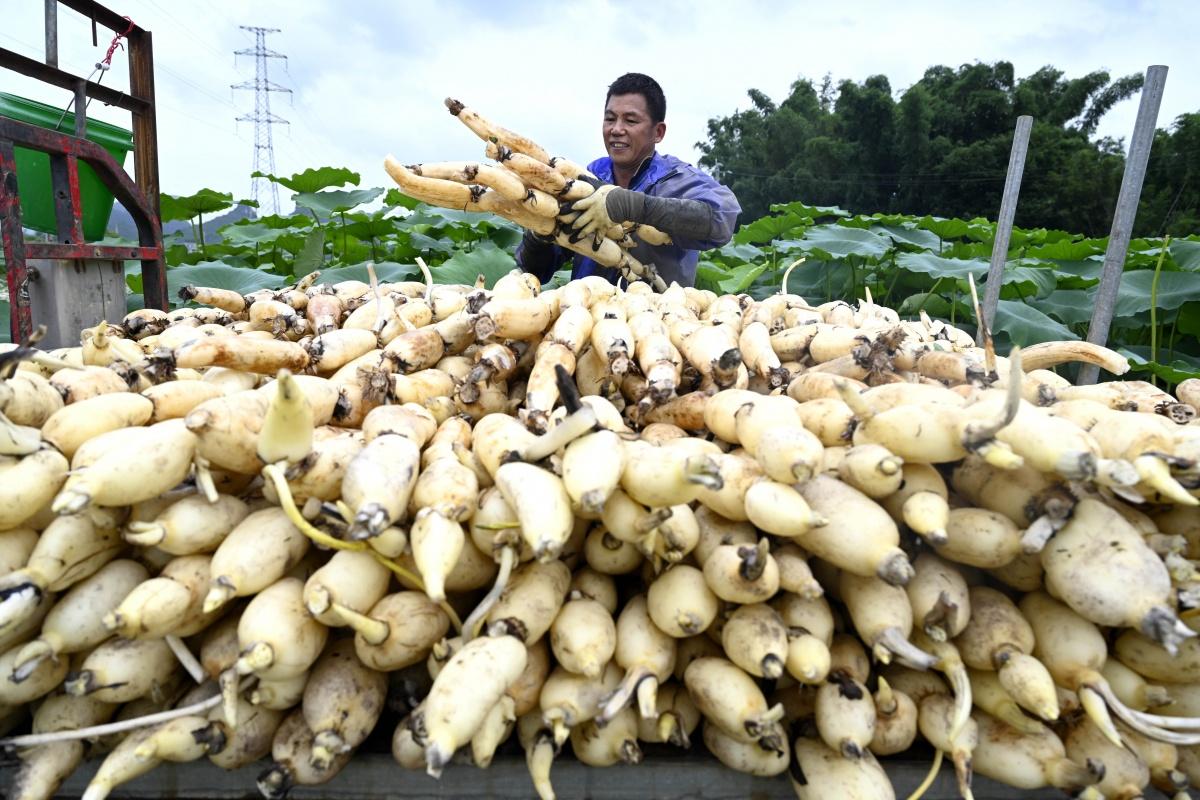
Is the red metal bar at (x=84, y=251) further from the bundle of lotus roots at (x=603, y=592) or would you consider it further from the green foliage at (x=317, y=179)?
the green foliage at (x=317, y=179)

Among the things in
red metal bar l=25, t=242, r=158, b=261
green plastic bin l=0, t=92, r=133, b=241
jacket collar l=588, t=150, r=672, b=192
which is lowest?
red metal bar l=25, t=242, r=158, b=261

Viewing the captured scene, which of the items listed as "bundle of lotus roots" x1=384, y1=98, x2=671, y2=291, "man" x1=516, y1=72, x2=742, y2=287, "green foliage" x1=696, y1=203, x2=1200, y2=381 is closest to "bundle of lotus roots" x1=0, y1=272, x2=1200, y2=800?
"bundle of lotus roots" x1=384, y1=98, x2=671, y2=291

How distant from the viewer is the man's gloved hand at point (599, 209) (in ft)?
8.68

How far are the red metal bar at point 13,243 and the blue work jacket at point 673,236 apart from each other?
224cm

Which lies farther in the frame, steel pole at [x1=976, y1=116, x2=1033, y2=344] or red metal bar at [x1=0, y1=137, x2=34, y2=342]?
steel pole at [x1=976, y1=116, x2=1033, y2=344]

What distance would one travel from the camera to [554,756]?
1240mm

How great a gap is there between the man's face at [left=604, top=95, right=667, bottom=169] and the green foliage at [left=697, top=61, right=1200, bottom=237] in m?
23.8

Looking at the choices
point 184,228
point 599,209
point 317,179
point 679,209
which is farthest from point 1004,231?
point 184,228

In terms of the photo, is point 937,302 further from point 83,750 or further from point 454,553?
point 83,750

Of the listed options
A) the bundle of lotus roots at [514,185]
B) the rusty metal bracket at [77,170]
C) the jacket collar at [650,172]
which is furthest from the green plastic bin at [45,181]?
the jacket collar at [650,172]

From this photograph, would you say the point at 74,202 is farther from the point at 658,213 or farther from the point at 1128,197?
the point at 1128,197

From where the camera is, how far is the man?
3.28 m

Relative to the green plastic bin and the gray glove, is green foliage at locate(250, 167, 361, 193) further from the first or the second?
the gray glove

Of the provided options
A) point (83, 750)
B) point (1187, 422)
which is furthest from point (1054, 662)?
point (83, 750)
